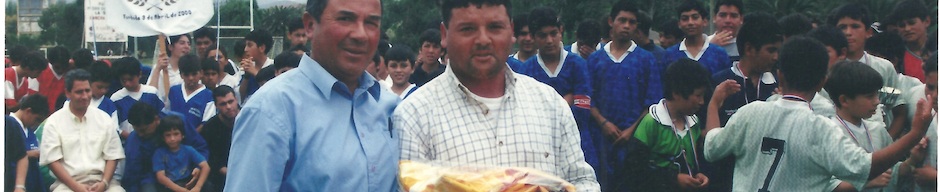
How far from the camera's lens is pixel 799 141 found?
484cm

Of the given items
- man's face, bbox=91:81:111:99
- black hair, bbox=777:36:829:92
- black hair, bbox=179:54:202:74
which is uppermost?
black hair, bbox=777:36:829:92

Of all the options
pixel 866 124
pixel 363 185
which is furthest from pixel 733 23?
pixel 363 185

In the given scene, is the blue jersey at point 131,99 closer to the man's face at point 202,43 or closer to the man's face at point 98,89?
the man's face at point 98,89

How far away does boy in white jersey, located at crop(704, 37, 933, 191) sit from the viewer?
4688mm

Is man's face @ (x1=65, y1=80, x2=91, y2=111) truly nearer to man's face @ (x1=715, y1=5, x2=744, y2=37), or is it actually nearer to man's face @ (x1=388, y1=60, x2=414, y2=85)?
man's face @ (x1=388, y1=60, x2=414, y2=85)

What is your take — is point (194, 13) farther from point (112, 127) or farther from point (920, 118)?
point (920, 118)

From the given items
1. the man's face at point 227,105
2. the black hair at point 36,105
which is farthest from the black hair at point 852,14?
the black hair at point 36,105

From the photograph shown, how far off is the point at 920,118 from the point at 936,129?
30 cm

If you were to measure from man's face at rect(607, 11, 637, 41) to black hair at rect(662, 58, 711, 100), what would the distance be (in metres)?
1.20

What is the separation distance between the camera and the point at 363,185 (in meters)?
3.02

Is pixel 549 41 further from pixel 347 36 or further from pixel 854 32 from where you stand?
pixel 347 36

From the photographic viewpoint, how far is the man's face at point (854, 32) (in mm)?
6780

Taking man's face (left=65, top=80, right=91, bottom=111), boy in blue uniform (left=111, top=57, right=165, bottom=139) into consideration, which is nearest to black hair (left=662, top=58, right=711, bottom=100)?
man's face (left=65, top=80, right=91, bottom=111)

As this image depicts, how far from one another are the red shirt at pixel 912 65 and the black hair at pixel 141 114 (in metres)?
5.12
